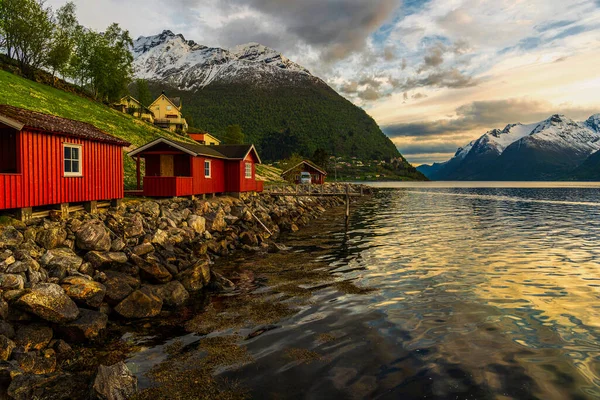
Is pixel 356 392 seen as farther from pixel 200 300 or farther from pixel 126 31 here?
pixel 126 31

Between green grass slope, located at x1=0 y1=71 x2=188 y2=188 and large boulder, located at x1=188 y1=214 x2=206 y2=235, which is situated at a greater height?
green grass slope, located at x1=0 y1=71 x2=188 y2=188

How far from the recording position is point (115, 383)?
25.0 ft

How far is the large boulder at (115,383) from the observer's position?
7.32 meters

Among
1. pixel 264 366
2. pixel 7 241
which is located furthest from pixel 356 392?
pixel 7 241

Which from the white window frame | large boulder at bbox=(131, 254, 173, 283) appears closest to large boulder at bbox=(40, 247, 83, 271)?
large boulder at bbox=(131, 254, 173, 283)

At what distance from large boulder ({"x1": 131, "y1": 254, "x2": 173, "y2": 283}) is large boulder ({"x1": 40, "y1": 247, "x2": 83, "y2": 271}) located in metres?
2.16

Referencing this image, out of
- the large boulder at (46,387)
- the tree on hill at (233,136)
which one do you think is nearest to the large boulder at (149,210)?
the large boulder at (46,387)

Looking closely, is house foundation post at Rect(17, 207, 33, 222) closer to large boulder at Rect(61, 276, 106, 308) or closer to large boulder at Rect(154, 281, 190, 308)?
large boulder at Rect(61, 276, 106, 308)

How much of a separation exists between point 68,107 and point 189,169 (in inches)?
1284

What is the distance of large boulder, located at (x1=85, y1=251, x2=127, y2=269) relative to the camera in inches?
568

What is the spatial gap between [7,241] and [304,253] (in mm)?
14303

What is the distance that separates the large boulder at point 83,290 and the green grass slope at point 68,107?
24324 millimetres

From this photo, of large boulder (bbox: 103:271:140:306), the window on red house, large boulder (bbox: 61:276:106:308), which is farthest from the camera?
the window on red house

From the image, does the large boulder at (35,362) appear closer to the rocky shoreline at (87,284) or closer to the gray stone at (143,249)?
the rocky shoreline at (87,284)
